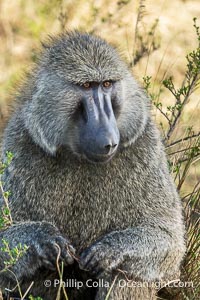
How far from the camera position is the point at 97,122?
15.8 ft

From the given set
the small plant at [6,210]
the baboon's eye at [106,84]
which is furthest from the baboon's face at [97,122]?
the small plant at [6,210]

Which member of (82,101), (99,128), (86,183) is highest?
(82,101)

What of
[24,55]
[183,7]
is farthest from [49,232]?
[183,7]

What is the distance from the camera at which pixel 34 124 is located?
505 cm

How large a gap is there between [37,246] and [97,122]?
0.68 meters

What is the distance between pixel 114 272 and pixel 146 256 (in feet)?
0.61

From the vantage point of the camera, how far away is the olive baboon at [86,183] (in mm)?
4977

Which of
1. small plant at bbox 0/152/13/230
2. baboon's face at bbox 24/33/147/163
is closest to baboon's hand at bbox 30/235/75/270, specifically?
small plant at bbox 0/152/13/230

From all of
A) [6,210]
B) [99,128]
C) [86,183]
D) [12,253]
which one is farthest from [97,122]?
[12,253]

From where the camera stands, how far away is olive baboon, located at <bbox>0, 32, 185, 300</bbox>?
498 cm

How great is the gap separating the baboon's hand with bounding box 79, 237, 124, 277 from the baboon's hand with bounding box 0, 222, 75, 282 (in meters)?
0.09

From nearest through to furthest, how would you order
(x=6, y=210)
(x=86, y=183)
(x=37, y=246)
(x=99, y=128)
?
(x=6, y=210) < (x=99, y=128) < (x=37, y=246) < (x=86, y=183)

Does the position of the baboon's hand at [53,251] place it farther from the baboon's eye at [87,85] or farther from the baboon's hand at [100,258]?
the baboon's eye at [87,85]

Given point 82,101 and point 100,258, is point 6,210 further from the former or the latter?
point 82,101
